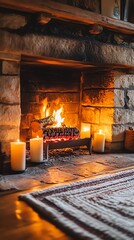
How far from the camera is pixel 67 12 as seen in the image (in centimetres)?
234

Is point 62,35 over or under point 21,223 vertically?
over

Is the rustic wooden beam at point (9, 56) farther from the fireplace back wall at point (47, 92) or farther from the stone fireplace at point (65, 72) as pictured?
the fireplace back wall at point (47, 92)

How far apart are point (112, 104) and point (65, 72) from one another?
70 centimetres

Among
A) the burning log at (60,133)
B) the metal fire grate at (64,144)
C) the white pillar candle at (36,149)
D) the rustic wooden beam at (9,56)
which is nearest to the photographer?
the rustic wooden beam at (9,56)

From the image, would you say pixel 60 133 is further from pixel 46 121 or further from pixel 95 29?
pixel 95 29

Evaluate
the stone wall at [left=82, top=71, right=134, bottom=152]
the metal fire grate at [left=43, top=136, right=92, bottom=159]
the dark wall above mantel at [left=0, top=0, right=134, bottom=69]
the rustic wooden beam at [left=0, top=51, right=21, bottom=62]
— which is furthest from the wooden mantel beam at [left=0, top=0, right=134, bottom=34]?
the metal fire grate at [left=43, top=136, right=92, bottom=159]

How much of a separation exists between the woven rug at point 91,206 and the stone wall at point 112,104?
1.07m

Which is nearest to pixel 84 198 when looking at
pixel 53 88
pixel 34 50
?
pixel 34 50

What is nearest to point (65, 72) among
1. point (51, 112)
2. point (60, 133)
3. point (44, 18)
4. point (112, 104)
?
point (51, 112)

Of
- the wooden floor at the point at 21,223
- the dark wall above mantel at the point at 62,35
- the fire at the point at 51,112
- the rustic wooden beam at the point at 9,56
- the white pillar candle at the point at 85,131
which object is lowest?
the wooden floor at the point at 21,223

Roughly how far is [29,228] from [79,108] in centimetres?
227

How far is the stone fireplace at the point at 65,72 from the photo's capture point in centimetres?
229

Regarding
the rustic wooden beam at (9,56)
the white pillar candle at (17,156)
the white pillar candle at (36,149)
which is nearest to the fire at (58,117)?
the white pillar candle at (36,149)

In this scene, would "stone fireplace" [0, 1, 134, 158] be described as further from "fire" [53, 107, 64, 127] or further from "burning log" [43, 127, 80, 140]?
"burning log" [43, 127, 80, 140]
